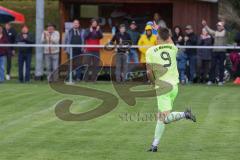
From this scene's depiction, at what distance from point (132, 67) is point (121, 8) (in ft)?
18.7

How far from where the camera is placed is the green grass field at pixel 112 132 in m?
11.6

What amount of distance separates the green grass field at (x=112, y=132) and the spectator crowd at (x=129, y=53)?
381cm

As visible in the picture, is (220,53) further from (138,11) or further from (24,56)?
(24,56)

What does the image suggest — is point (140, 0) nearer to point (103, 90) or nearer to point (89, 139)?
point (103, 90)

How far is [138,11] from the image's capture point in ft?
97.8

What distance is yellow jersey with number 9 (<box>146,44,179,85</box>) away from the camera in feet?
39.4

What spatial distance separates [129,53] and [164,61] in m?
12.9

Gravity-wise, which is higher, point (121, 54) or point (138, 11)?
point (138, 11)

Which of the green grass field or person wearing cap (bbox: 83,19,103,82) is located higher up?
person wearing cap (bbox: 83,19,103,82)

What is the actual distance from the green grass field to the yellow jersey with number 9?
3.58 ft

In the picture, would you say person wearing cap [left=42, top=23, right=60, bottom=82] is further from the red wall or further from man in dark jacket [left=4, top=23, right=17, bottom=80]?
the red wall

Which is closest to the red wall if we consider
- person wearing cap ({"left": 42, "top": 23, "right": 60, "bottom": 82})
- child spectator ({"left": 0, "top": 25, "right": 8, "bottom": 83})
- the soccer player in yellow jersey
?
person wearing cap ({"left": 42, "top": 23, "right": 60, "bottom": 82})

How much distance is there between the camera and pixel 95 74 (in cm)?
2553

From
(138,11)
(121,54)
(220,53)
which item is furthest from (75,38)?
(138,11)
